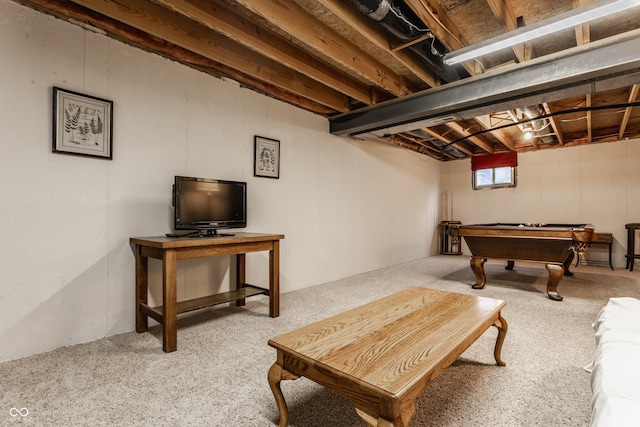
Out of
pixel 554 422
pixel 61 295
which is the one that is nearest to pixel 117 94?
pixel 61 295

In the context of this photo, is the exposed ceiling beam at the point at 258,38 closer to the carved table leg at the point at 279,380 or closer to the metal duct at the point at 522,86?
the metal duct at the point at 522,86

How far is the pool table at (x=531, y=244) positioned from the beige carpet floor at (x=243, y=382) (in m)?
0.84

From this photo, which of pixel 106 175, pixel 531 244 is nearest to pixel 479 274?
pixel 531 244

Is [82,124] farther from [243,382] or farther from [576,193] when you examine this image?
[576,193]

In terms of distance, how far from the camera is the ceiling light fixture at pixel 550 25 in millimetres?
1974

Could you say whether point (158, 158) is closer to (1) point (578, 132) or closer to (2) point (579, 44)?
(2) point (579, 44)

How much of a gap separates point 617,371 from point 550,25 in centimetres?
231

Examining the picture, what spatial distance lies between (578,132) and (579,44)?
4727mm

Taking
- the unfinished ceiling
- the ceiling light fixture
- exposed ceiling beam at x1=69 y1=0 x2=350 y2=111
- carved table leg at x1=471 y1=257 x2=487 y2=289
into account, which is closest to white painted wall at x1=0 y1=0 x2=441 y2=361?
the unfinished ceiling

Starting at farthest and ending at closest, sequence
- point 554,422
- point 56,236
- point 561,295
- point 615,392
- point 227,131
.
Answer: point 561,295 < point 227,131 < point 56,236 < point 554,422 < point 615,392

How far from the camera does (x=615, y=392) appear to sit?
0.88 metres

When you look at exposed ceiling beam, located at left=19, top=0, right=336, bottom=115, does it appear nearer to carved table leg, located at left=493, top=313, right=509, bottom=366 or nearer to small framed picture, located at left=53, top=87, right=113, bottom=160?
small framed picture, located at left=53, top=87, right=113, bottom=160

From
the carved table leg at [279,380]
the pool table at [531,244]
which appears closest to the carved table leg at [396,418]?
the carved table leg at [279,380]

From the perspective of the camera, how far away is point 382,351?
128cm
